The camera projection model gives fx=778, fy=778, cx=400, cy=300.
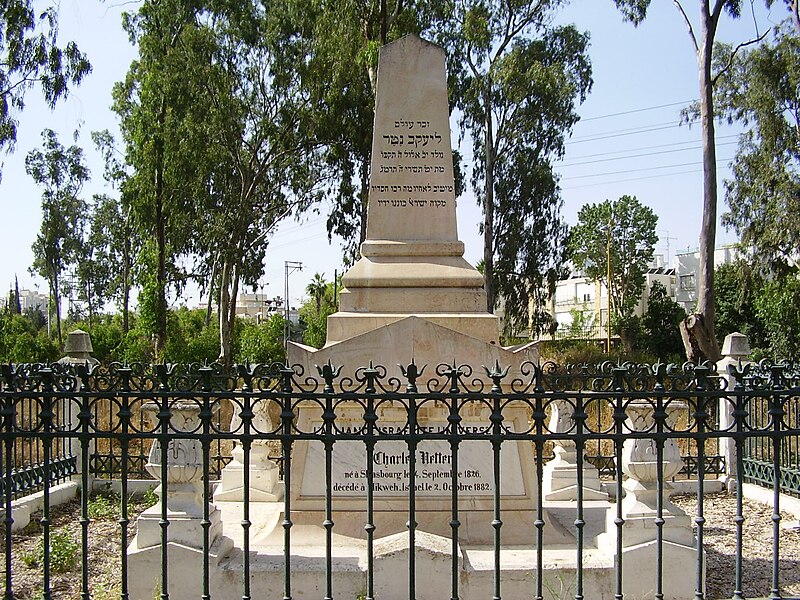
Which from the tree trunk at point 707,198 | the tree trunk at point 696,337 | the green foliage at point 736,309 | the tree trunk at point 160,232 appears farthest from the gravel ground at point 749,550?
the green foliage at point 736,309

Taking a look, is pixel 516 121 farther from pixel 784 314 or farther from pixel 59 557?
pixel 59 557

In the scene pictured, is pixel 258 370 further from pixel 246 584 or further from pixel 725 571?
pixel 725 571

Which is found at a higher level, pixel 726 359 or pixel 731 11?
pixel 731 11

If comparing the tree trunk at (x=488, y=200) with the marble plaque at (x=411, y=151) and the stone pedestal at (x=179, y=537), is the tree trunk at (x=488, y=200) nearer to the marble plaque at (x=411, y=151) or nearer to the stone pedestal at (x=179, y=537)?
the marble plaque at (x=411, y=151)

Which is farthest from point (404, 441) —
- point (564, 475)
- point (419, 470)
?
point (564, 475)

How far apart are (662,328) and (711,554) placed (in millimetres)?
Result: 31711

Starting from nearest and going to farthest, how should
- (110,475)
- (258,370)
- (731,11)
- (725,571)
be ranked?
1. (258,370)
2. (725,571)
3. (110,475)
4. (731,11)

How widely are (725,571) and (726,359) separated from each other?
4220 mm

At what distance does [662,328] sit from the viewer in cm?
3622

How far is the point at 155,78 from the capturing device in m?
25.4

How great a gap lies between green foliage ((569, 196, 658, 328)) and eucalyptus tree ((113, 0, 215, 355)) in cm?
2635

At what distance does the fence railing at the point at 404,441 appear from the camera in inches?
139

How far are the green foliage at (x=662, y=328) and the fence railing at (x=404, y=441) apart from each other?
2563 cm

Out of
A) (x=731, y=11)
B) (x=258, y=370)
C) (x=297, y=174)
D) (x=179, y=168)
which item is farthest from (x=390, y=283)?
(x=297, y=174)
